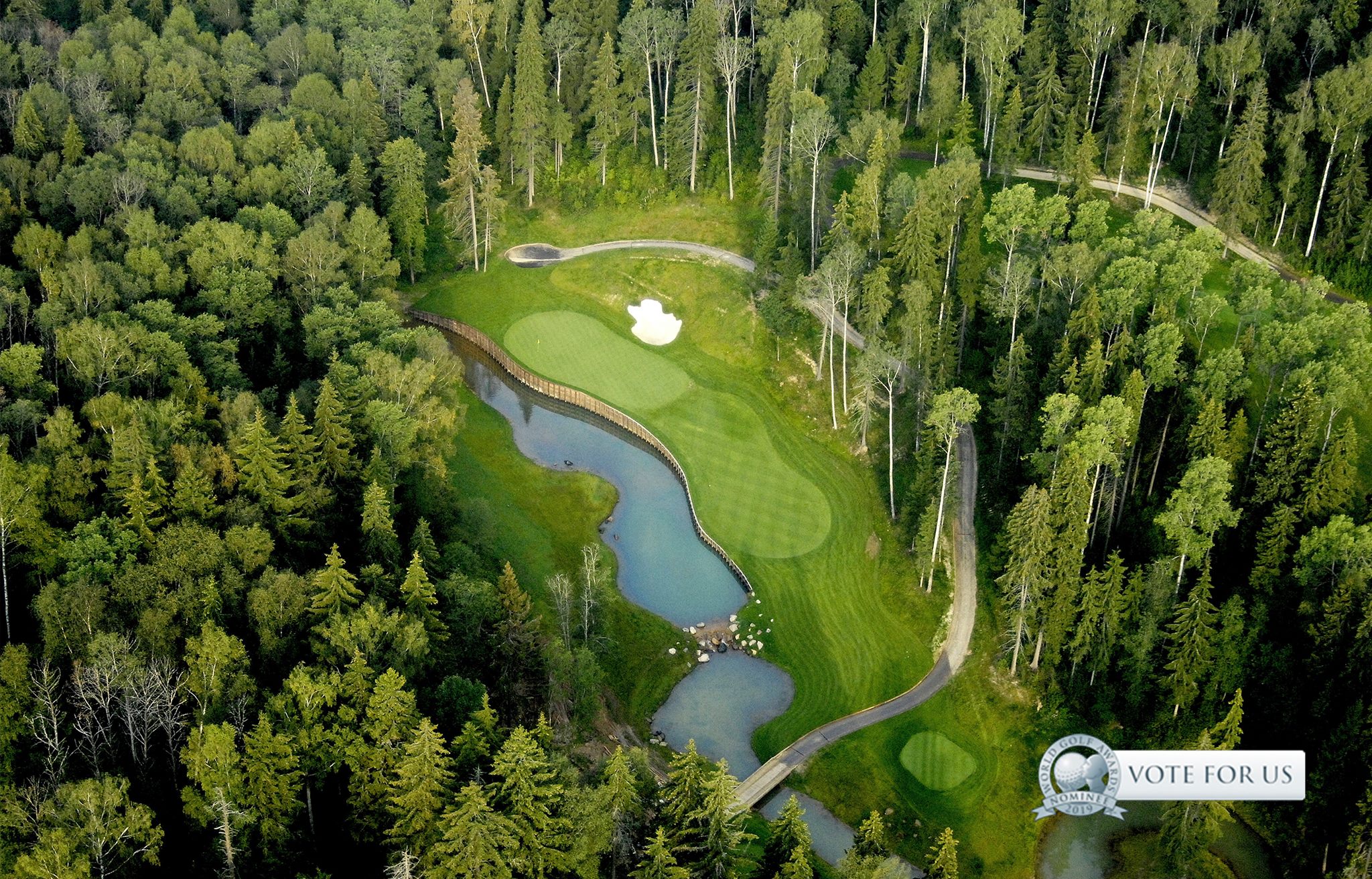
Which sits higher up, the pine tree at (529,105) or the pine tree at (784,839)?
the pine tree at (529,105)

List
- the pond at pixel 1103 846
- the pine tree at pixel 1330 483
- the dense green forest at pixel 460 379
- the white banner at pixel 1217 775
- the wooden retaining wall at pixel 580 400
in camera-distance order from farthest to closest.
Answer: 1. the wooden retaining wall at pixel 580 400
2. the pine tree at pixel 1330 483
3. the pond at pixel 1103 846
4. the white banner at pixel 1217 775
5. the dense green forest at pixel 460 379

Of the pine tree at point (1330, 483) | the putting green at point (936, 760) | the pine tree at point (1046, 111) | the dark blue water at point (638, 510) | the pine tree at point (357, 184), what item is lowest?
the putting green at point (936, 760)

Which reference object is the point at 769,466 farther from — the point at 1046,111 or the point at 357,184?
the point at 357,184

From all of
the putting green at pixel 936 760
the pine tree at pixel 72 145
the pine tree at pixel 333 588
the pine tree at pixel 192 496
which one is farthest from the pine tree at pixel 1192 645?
the pine tree at pixel 72 145

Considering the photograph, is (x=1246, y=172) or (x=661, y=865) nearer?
(x=661, y=865)

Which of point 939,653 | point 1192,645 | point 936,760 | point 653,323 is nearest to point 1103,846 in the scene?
point 936,760

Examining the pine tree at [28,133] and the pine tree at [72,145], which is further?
the pine tree at [28,133]

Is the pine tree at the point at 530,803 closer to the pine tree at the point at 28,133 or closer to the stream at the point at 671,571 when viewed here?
the stream at the point at 671,571
